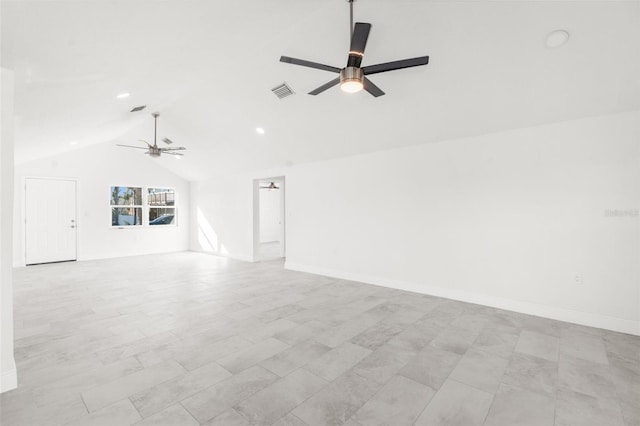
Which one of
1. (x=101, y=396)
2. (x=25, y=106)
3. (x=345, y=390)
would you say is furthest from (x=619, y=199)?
(x=25, y=106)

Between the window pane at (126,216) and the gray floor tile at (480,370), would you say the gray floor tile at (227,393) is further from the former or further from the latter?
the window pane at (126,216)

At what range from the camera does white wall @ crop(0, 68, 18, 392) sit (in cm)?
236

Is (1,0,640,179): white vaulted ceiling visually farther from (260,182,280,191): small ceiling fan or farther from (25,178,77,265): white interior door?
(260,182,280,191): small ceiling fan

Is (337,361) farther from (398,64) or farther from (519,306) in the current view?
(519,306)

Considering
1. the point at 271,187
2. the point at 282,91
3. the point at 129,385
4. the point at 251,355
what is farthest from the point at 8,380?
the point at 271,187

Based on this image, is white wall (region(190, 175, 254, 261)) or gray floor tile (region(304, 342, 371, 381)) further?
white wall (region(190, 175, 254, 261))

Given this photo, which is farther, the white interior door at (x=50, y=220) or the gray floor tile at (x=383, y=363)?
the white interior door at (x=50, y=220)

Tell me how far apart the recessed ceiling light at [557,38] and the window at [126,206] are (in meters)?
10.6

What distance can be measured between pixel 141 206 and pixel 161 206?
24.5 inches

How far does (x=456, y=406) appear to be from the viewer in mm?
2189

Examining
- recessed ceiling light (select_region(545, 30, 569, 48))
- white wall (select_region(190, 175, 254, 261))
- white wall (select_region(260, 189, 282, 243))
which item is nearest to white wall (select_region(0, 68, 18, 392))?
recessed ceiling light (select_region(545, 30, 569, 48))

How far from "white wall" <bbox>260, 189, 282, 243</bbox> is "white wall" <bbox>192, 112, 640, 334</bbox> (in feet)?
19.4

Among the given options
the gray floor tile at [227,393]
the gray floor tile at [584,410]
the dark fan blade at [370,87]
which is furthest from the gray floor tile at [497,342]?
the dark fan blade at [370,87]

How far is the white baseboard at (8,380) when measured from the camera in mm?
2361
